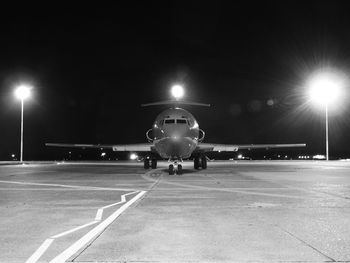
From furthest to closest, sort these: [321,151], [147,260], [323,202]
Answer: [321,151] < [323,202] < [147,260]

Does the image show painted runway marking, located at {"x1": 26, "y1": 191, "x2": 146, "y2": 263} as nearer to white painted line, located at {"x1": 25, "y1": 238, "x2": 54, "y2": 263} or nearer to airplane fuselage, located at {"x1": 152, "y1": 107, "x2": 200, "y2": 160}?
white painted line, located at {"x1": 25, "y1": 238, "x2": 54, "y2": 263}

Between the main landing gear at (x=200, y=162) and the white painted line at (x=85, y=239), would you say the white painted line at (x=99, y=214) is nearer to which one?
the white painted line at (x=85, y=239)

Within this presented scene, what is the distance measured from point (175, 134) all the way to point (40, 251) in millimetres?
22098

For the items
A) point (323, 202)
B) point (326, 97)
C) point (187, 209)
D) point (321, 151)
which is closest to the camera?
point (187, 209)

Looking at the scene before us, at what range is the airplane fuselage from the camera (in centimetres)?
2822

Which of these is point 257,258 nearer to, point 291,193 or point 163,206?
point 163,206

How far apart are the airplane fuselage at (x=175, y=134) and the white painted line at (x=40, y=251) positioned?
21235 mm

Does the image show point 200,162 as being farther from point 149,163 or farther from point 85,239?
point 85,239

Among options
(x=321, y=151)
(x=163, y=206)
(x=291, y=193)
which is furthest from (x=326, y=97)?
(x=321, y=151)

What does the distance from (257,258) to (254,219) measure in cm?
342

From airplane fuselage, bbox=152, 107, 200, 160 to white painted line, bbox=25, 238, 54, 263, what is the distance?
836 inches

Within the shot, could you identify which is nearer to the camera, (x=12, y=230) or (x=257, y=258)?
(x=257, y=258)

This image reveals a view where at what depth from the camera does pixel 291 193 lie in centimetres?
1505

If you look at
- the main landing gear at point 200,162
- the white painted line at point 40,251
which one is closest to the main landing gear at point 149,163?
the main landing gear at point 200,162
